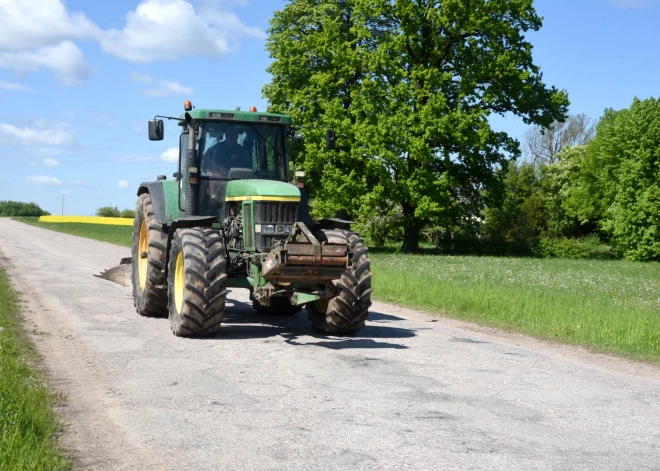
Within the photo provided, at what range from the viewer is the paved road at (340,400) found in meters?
5.70

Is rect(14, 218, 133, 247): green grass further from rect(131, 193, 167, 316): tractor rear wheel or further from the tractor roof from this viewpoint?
the tractor roof

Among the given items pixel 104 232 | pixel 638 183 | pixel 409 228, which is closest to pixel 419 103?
pixel 409 228

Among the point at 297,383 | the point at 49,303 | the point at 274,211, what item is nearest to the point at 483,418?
the point at 297,383

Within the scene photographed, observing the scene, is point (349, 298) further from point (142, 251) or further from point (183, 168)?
point (142, 251)

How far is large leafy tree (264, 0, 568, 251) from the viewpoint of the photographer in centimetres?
3612

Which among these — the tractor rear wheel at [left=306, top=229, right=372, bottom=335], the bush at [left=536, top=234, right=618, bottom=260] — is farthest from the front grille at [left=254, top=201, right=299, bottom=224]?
the bush at [left=536, top=234, right=618, bottom=260]

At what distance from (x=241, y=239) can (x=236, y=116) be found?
6.42ft

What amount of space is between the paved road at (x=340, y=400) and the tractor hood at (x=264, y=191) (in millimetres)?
1855

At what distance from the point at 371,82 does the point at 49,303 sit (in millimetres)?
24904

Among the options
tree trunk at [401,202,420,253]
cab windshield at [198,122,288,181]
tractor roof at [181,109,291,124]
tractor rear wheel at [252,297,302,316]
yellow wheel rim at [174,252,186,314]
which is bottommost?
tractor rear wheel at [252,297,302,316]

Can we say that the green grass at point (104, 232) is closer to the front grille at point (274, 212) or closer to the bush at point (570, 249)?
the bush at point (570, 249)

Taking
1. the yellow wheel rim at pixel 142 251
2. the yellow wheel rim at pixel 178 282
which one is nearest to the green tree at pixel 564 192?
the yellow wheel rim at pixel 142 251

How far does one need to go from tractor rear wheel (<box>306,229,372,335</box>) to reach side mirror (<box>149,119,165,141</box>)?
2800 millimetres

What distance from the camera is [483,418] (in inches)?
266
